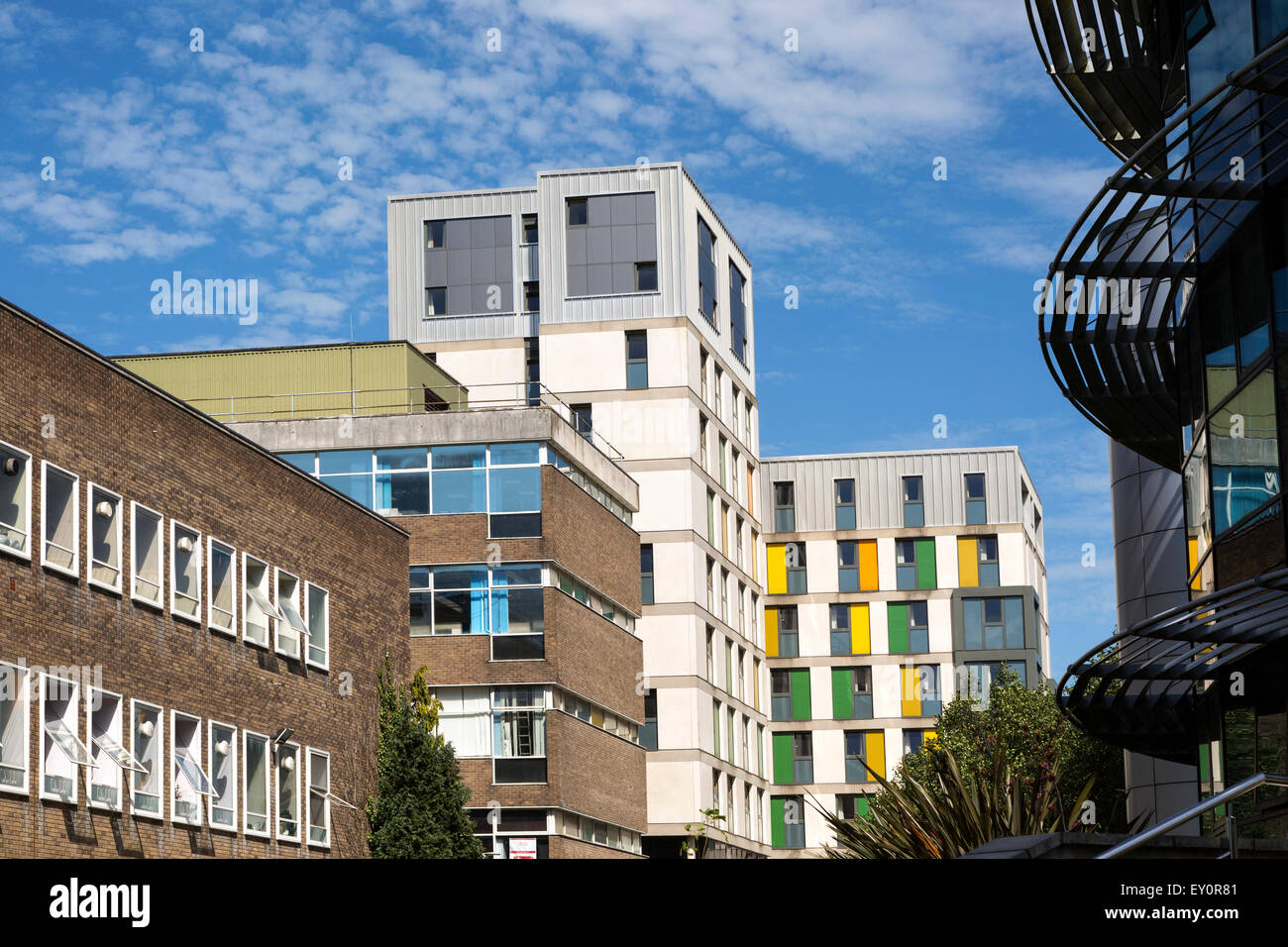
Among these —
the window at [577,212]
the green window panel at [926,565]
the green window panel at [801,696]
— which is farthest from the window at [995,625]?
the window at [577,212]

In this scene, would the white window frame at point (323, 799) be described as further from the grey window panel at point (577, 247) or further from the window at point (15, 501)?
the grey window panel at point (577, 247)

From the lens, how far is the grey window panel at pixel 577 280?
2514 inches

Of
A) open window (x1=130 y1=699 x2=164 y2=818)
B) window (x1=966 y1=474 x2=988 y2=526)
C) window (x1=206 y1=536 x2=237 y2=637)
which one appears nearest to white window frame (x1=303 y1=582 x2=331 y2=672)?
window (x1=206 y1=536 x2=237 y2=637)

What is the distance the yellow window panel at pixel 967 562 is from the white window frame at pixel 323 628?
151 ft

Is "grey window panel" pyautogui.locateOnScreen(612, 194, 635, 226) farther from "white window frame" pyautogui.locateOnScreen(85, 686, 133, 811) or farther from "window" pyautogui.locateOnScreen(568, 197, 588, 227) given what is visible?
"white window frame" pyautogui.locateOnScreen(85, 686, 133, 811)

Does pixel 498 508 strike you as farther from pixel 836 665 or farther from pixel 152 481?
pixel 836 665

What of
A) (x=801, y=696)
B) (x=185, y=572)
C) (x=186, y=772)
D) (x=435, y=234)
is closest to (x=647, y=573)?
(x=435, y=234)

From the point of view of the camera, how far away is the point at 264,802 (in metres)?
32.9

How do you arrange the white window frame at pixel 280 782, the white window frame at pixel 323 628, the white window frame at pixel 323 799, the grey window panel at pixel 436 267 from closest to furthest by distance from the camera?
1. the white window frame at pixel 280 782
2. the white window frame at pixel 323 799
3. the white window frame at pixel 323 628
4. the grey window panel at pixel 436 267

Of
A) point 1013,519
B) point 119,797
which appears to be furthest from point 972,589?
point 119,797

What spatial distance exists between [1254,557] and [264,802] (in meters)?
20.1

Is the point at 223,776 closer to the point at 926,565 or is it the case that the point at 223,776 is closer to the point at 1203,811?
the point at 1203,811

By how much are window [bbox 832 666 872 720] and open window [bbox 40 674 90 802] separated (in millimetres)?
53200

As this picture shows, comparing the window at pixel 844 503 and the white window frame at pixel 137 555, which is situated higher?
the window at pixel 844 503
